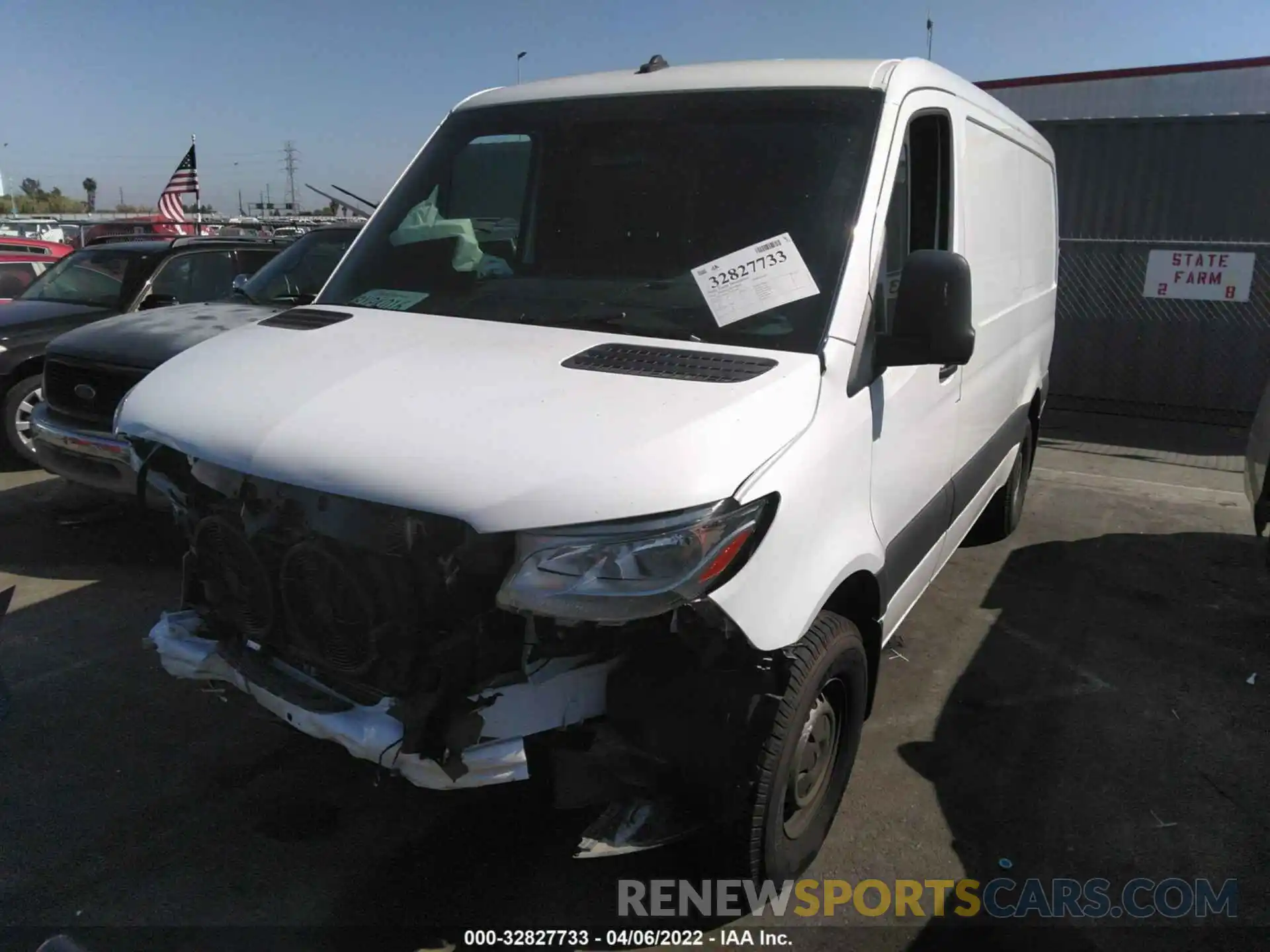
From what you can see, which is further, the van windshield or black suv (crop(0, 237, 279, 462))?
black suv (crop(0, 237, 279, 462))

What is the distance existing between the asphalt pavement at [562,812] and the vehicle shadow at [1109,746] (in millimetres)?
11

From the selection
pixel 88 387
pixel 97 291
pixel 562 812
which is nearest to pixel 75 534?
pixel 88 387

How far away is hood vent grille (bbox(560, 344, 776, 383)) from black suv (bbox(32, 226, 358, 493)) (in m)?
3.45

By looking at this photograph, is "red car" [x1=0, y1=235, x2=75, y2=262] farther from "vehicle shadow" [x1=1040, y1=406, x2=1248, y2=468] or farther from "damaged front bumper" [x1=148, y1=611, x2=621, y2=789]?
"damaged front bumper" [x1=148, y1=611, x2=621, y2=789]

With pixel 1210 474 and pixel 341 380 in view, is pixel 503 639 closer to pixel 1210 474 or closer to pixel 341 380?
pixel 341 380

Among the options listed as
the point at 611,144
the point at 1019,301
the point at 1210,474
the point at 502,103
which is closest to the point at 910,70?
the point at 611,144

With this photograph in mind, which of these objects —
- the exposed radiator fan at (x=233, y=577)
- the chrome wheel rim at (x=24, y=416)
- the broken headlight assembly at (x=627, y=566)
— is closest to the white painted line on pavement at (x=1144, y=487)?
the broken headlight assembly at (x=627, y=566)

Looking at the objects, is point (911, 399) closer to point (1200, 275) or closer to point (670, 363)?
point (670, 363)

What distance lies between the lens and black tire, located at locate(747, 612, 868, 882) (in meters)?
2.46

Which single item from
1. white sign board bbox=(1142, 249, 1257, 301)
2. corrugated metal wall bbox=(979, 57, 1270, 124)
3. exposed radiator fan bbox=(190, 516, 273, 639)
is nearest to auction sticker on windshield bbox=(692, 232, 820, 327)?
exposed radiator fan bbox=(190, 516, 273, 639)

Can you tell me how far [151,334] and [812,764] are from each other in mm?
4843

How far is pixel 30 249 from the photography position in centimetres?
1423

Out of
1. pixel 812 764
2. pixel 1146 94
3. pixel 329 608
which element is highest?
pixel 1146 94

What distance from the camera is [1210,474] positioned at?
8.16m
